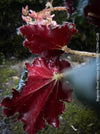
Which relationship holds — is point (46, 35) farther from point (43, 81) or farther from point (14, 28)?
point (14, 28)

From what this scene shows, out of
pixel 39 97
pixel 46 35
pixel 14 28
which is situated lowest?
pixel 39 97

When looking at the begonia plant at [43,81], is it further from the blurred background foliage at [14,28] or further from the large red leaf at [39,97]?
the blurred background foliage at [14,28]

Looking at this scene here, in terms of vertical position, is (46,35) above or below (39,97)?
above

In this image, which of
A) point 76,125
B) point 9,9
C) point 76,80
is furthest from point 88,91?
point 9,9

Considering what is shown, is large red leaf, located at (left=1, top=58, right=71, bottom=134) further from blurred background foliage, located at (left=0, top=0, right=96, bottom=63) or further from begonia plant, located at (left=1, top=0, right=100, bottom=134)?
blurred background foliage, located at (left=0, top=0, right=96, bottom=63)

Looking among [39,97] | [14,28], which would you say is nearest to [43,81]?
[39,97]

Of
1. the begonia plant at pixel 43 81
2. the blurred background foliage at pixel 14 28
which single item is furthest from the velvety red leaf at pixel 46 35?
the blurred background foliage at pixel 14 28

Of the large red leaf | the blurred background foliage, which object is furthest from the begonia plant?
the blurred background foliage
